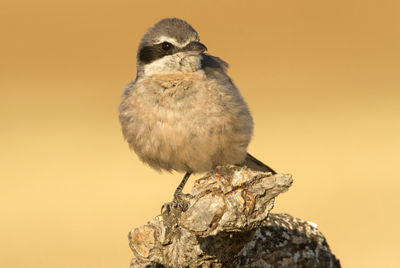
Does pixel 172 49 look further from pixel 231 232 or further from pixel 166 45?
pixel 231 232

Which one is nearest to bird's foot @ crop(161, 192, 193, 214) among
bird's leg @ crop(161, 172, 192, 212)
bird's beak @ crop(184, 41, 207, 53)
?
bird's leg @ crop(161, 172, 192, 212)

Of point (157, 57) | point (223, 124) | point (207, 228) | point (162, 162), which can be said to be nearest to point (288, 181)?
point (207, 228)

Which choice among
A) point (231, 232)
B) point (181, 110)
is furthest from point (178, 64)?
point (231, 232)

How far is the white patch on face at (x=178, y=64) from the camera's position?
16.8 feet

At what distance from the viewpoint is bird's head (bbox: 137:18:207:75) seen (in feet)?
16.9

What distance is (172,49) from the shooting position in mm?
5242

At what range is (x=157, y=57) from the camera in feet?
17.4

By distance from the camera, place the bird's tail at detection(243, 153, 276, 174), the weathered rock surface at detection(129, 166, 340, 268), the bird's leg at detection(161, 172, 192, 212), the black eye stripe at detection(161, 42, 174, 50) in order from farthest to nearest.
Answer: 1. the bird's tail at detection(243, 153, 276, 174)
2. the black eye stripe at detection(161, 42, 174, 50)
3. the bird's leg at detection(161, 172, 192, 212)
4. the weathered rock surface at detection(129, 166, 340, 268)

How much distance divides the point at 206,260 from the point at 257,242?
46cm

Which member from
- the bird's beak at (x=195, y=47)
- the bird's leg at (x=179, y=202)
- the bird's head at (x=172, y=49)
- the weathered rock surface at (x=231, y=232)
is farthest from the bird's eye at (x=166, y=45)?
the weathered rock surface at (x=231, y=232)

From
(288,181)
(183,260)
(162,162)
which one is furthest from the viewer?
(162,162)

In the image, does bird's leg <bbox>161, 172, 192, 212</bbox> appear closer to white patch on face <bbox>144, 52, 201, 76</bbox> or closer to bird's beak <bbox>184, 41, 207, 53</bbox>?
white patch on face <bbox>144, 52, 201, 76</bbox>

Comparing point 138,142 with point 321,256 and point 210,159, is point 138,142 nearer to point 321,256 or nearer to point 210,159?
point 210,159

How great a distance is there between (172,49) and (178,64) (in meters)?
0.21
